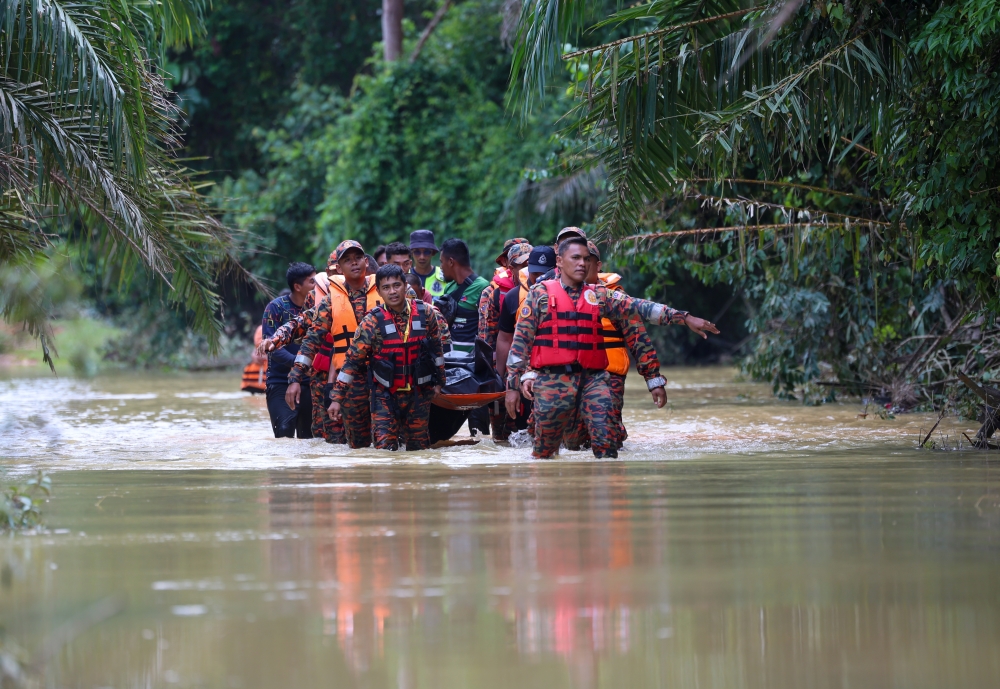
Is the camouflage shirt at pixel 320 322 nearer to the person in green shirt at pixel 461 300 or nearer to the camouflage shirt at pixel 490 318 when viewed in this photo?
the camouflage shirt at pixel 490 318

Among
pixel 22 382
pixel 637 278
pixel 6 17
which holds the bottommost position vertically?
pixel 22 382

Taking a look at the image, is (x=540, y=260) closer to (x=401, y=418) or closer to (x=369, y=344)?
(x=369, y=344)

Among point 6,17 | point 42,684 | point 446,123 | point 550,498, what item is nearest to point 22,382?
point 446,123

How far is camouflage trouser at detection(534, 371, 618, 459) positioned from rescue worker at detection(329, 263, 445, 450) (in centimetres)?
134

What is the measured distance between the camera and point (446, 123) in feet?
91.8

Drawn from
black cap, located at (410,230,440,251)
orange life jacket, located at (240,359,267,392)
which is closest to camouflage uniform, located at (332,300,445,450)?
black cap, located at (410,230,440,251)

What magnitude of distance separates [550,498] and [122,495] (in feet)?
8.40

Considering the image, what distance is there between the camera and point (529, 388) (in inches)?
411

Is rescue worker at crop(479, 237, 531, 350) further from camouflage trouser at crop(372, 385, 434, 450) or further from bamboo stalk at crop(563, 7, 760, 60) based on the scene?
bamboo stalk at crop(563, 7, 760, 60)

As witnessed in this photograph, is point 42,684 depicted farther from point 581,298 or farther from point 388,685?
point 581,298

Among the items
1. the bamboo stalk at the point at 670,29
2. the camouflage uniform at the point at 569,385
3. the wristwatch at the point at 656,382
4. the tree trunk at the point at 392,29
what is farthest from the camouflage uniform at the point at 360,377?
the tree trunk at the point at 392,29

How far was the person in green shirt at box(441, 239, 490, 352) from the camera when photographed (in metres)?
13.1

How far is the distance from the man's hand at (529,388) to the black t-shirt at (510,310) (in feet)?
4.47

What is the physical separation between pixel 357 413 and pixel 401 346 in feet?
2.80
